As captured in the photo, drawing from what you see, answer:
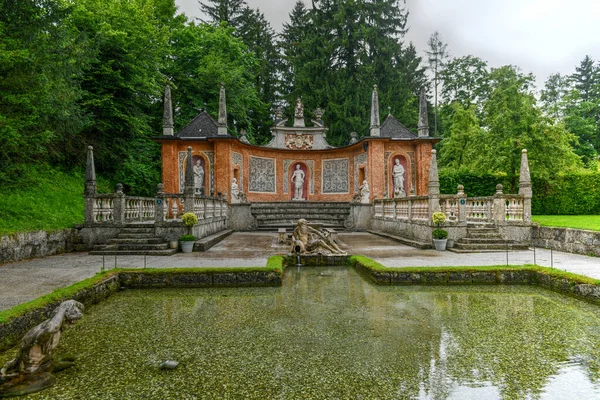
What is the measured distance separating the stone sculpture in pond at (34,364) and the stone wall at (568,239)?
393 inches

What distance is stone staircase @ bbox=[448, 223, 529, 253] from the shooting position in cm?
1073

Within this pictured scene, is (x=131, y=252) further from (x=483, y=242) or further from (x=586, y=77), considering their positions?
(x=586, y=77)

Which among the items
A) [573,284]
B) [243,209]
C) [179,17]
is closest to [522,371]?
[573,284]

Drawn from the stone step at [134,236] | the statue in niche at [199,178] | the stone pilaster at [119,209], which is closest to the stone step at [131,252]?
the stone step at [134,236]

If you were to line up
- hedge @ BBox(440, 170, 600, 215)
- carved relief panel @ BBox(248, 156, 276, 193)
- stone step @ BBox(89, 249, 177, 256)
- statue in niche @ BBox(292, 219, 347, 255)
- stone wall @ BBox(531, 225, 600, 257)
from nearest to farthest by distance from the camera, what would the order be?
stone wall @ BBox(531, 225, 600, 257) < statue in niche @ BBox(292, 219, 347, 255) < stone step @ BBox(89, 249, 177, 256) < hedge @ BBox(440, 170, 600, 215) < carved relief panel @ BBox(248, 156, 276, 193)

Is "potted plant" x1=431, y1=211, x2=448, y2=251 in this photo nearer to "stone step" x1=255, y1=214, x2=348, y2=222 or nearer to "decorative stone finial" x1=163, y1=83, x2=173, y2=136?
"stone step" x1=255, y1=214, x2=348, y2=222

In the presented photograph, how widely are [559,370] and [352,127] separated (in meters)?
26.8

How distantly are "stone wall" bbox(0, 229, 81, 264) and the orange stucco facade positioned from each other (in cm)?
827

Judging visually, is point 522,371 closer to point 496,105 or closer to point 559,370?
point 559,370

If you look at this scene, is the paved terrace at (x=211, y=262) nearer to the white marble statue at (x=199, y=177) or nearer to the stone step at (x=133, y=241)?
the stone step at (x=133, y=241)

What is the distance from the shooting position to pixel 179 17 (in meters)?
26.4

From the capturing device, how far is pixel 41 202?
12109 millimetres

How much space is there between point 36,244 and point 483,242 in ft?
39.2

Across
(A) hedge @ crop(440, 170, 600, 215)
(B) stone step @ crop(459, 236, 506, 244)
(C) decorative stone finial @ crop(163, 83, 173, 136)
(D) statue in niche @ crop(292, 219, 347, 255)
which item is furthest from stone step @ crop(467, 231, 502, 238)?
(C) decorative stone finial @ crop(163, 83, 173, 136)
